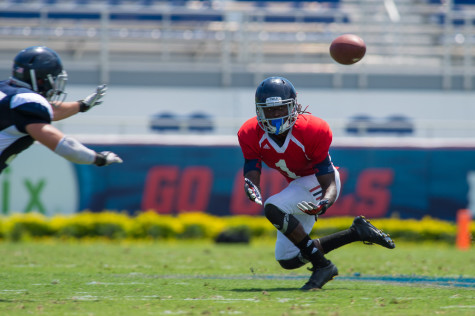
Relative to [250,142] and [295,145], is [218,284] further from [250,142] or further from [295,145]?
[295,145]

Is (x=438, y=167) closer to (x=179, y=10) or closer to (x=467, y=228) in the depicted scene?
(x=467, y=228)

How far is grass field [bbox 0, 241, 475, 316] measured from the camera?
518cm

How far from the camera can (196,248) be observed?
12.2 meters

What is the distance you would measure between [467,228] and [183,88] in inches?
298

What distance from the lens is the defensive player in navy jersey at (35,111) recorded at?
5.47 meters

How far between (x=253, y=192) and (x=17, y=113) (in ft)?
6.29

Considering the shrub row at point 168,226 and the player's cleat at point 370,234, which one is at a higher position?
the player's cleat at point 370,234

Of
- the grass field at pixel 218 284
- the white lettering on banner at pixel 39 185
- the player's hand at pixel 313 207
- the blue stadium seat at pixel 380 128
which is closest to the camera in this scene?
the grass field at pixel 218 284

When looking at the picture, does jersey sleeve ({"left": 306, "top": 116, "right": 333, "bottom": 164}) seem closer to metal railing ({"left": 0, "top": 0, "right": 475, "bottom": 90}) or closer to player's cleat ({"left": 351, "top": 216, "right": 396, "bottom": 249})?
player's cleat ({"left": 351, "top": 216, "right": 396, "bottom": 249})

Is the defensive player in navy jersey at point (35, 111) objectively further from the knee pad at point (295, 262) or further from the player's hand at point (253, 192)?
the knee pad at point (295, 262)

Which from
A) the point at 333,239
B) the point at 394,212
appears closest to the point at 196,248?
the point at 394,212

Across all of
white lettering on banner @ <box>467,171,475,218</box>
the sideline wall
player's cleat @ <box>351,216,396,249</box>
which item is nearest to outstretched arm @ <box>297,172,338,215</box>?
player's cleat @ <box>351,216,396,249</box>

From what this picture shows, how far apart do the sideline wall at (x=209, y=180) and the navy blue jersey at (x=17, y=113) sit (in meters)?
7.97

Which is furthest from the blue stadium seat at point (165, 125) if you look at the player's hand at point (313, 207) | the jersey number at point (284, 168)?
the player's hand at point (313, 207)
